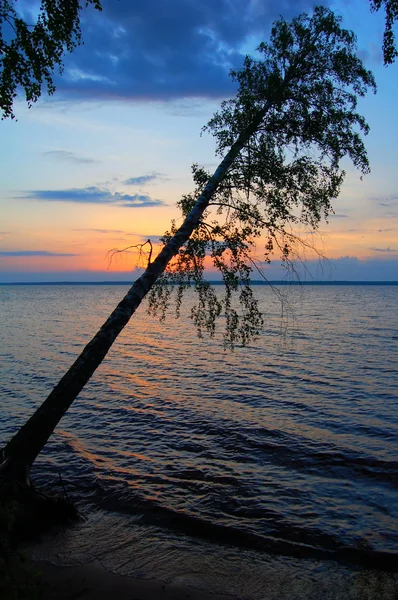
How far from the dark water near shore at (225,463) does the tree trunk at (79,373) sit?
2.06m

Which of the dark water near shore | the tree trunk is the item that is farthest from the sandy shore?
the tree trunk

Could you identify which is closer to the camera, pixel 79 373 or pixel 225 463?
pixel 79 373

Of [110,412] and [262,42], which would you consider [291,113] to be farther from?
[110,412]

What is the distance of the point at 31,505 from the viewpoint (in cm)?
941

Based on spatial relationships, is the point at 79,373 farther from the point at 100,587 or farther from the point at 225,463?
the point at 225,463

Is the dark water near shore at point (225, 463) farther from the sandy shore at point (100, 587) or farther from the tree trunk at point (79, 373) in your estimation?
the tree trunk at point (79, 373)

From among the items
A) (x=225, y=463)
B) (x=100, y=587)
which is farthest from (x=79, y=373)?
(x=225, y=463)

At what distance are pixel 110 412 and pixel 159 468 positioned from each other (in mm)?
7197

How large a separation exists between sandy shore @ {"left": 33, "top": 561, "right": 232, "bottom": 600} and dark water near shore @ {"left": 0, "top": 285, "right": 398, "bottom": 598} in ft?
1.34

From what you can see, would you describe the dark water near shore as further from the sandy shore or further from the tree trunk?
the tree trunk

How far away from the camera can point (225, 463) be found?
1482 centimetres

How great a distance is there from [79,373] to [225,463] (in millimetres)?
7373

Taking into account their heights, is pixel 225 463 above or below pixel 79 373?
below

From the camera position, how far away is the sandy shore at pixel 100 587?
7336mm
